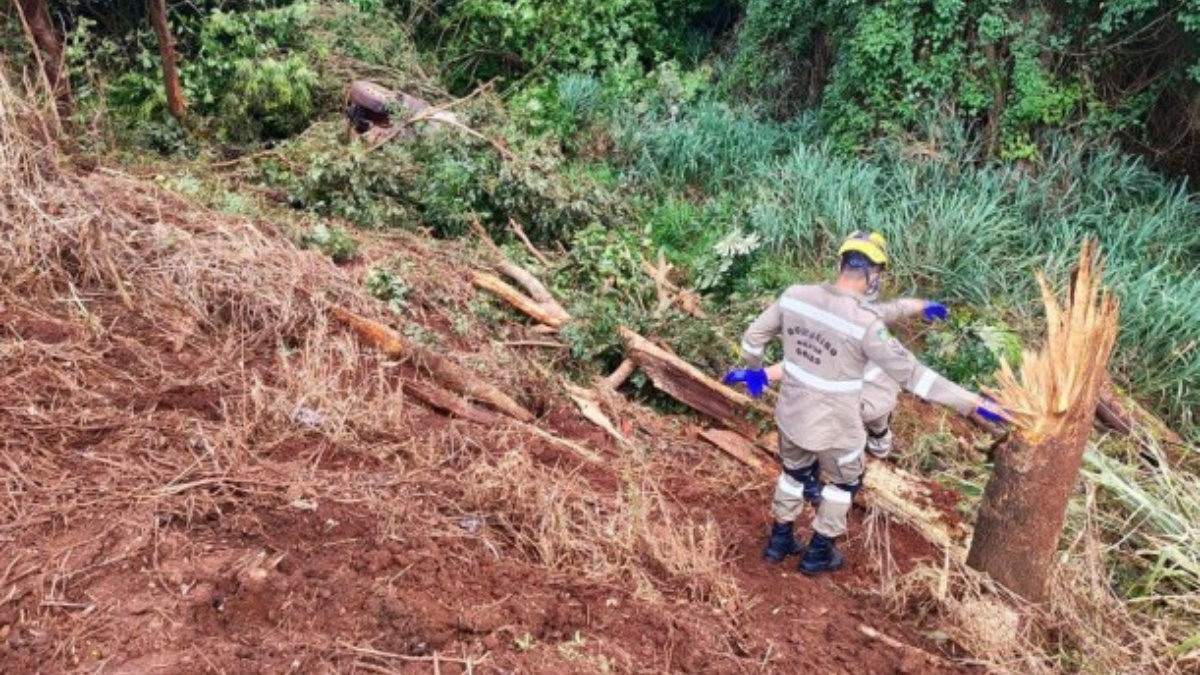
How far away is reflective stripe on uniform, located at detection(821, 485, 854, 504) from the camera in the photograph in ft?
12.2

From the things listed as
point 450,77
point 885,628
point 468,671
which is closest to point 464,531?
point 468,671

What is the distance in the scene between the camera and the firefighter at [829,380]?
348cm

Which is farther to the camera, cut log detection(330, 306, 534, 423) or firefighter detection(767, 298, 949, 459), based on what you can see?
cut log detection(330, 306, 534, 423)

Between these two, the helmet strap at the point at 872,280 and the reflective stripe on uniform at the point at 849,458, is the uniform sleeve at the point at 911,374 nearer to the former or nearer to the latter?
the helmet strap at the point at 872,280

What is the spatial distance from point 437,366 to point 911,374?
7.69 feet

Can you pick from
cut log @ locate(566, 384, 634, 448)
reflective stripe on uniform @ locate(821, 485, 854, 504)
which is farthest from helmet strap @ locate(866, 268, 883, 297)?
cut log @ locate(566, 384, 634, 448)

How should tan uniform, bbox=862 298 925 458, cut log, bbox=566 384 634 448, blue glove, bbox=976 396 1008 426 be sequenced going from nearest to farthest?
blue glove, bbox=976 396 1008 426 → tan uniform, bbox=862 298 925 458 → cut log, bbox=566 384 634 448

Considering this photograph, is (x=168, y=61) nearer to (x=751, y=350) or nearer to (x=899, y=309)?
(x=751, y=350)

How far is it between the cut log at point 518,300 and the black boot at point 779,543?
215cm

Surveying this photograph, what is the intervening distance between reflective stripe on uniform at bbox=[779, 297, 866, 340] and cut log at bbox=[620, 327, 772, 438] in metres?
1.35

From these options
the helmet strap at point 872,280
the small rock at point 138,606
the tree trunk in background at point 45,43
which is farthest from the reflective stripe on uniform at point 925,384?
the tree trunk in background at point 45,43

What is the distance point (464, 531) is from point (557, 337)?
212cm

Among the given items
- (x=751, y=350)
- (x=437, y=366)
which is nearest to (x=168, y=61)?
(x=437, y=366)

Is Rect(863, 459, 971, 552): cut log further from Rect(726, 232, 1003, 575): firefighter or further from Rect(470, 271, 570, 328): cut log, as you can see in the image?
Rect(470, 271, 570, 328): cut log
